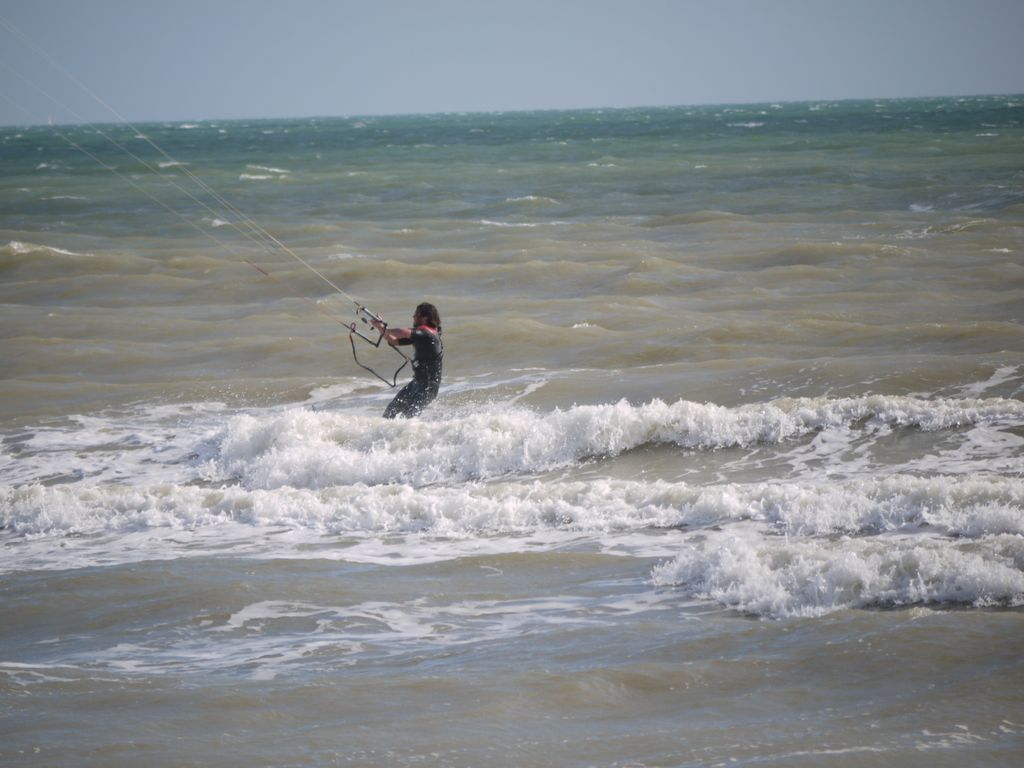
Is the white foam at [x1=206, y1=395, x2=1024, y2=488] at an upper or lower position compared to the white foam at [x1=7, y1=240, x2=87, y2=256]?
lower

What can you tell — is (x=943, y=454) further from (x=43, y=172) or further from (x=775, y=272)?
(x=43, y=172)

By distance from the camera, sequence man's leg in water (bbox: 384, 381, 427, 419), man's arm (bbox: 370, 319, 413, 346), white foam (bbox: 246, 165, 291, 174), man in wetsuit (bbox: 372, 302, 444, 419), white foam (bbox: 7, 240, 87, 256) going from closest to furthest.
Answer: man's arm (bbox: 370, 319, 413, 346)
man in wetsuit (bbox: 372, 302, 444, 419)
man's leg in water (bbox: 384, 381, 427, 419)
white foam (bbox: 7, 240, 87, 256)
white foam (bbox: 246, 165, 291, 174)

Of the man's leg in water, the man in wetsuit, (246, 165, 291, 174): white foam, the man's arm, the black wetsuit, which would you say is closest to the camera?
the man's arm

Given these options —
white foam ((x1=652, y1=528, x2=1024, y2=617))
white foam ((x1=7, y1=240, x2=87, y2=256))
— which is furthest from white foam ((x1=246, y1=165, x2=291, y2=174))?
white foam ((x1=652, y1=528, x2=1024, y2=617))

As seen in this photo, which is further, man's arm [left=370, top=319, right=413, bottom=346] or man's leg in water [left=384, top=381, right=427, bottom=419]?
man's leg in water [left=384, top=381, right=427, bottom=419]

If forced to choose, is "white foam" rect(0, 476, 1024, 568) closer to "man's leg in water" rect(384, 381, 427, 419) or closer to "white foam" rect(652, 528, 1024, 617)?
"white foam" rect(652, 528, 1024, 617)

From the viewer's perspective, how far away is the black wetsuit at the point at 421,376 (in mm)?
11859

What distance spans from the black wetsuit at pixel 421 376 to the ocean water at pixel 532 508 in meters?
0.31

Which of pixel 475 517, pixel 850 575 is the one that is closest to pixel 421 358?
pixel 475 517

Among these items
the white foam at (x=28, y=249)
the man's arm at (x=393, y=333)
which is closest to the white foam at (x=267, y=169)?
the white foam at (x=28, y=249)

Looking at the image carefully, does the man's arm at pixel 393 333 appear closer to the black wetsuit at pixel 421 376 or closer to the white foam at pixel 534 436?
the black wetsuit at pixel 421 376

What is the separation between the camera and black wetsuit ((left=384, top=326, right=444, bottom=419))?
1186 centimetres

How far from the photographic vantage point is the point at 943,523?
835 cm

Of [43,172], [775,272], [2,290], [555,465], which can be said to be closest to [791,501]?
[555,465]
